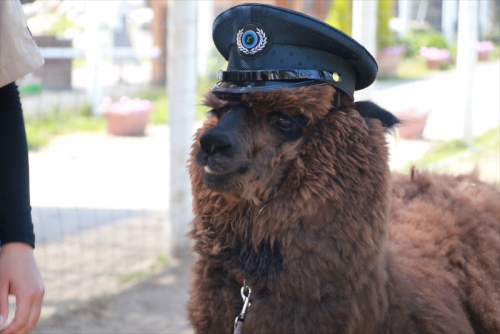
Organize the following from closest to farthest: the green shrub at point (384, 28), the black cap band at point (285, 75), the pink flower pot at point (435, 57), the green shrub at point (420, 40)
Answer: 1. the black cap band at point (285, 75)
2. the pink flower pot at point (435, 57)
3. the green shrub at point (384, 28)
4. the green shrub at point (420, 40)

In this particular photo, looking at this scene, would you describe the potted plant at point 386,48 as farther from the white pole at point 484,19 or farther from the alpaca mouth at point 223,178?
the alpaca mouth at point 223,178

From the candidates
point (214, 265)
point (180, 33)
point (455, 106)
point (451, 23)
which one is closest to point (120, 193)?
point (180, 33)

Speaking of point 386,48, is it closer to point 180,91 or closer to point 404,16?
point 404,16

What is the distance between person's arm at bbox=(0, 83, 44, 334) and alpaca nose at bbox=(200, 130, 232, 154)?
22.1 inches

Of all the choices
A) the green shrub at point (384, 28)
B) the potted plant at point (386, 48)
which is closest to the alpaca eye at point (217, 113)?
the potted plant at point (386, 48)

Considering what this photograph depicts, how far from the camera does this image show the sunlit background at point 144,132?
445 centimetres

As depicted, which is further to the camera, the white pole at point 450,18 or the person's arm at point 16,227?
the white pole at point 450,18

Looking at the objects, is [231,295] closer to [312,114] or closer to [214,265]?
[214,265]

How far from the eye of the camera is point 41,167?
26.1 feet

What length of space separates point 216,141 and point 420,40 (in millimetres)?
16144

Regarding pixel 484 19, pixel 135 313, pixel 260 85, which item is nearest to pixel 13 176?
pixel 260 85

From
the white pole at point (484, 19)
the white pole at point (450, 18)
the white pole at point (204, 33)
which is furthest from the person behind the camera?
the white pole at point (450, 18)

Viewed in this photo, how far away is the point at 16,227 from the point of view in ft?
4.92

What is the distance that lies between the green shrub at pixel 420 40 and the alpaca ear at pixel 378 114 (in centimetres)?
1351
